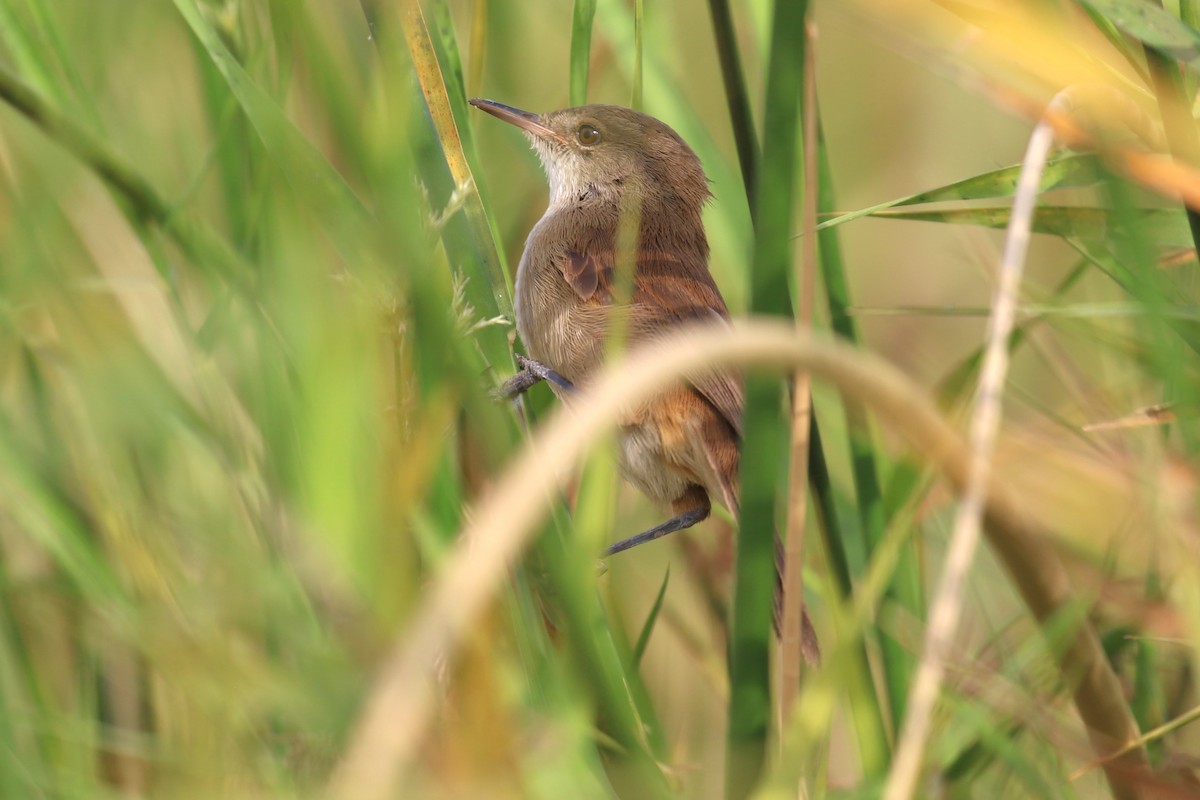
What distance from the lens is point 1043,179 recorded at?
1.86 m

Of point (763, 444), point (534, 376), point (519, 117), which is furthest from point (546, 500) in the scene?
point (519, 117)

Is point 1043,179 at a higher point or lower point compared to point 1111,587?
higher

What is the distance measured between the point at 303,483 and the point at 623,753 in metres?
0.63

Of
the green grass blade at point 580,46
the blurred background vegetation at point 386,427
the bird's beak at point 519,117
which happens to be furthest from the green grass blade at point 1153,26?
the bird's beak at point 519,117

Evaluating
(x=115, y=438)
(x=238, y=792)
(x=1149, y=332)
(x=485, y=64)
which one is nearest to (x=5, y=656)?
(x=115, y=438)

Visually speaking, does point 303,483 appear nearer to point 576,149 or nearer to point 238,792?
point 238,792

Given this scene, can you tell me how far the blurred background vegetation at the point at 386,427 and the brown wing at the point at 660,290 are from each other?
0.53ft

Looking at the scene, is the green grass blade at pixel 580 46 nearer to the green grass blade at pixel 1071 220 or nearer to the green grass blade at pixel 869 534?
the green grass blade at pixel 869 534

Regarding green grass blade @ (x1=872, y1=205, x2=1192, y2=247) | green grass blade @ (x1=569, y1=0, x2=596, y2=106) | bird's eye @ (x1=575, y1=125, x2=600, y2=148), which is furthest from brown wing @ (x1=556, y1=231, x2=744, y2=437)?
green grass blade @ (x1=872, y1=205, x2=1192, y2=247)

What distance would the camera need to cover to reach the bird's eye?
3.45 metres

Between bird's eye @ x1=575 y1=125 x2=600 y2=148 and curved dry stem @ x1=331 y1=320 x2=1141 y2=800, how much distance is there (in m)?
2.22

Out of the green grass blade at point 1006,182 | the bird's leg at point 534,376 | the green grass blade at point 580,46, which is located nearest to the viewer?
the green grass blade at point 1006,182

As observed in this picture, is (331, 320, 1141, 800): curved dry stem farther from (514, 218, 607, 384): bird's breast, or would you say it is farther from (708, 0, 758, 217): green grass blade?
(514, 218, 607, 384): bird's breast

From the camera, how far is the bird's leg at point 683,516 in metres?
2.85
